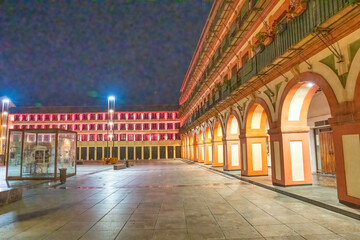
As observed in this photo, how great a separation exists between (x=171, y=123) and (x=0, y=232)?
53673mm

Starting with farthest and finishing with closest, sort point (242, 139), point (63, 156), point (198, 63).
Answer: point (198, 63)
point (63, 156)
point (242, 139)

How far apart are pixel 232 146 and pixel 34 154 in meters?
14.3

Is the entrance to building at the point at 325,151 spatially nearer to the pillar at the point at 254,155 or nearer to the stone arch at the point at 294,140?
the pillar at the point at 254,155

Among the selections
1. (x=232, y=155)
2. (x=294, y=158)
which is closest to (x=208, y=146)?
(x=232, y=155)

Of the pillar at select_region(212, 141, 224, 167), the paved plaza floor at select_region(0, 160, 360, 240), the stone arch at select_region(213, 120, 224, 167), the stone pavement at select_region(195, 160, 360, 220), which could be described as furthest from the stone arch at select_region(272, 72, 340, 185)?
the pillar at select_region(212, 141, 224, 167)

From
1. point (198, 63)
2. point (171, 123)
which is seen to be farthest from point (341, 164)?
point (171, 123)

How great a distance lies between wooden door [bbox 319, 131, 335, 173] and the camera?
47.9 feet

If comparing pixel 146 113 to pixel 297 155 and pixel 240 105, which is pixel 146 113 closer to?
pixel 240 105

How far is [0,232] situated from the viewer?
581 cm

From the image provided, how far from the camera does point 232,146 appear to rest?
19172mm

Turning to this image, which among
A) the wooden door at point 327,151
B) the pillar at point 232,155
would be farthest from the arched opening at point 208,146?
the wooden door at point 327,151

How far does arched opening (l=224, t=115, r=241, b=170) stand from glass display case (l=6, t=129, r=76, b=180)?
1226cm

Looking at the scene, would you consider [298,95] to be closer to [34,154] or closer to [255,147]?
[255,147]

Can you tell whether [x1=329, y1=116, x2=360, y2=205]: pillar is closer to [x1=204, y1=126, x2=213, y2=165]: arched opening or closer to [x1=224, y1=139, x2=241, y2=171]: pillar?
[x1=224, y1=139, x2=241, y2=171]: pillar
